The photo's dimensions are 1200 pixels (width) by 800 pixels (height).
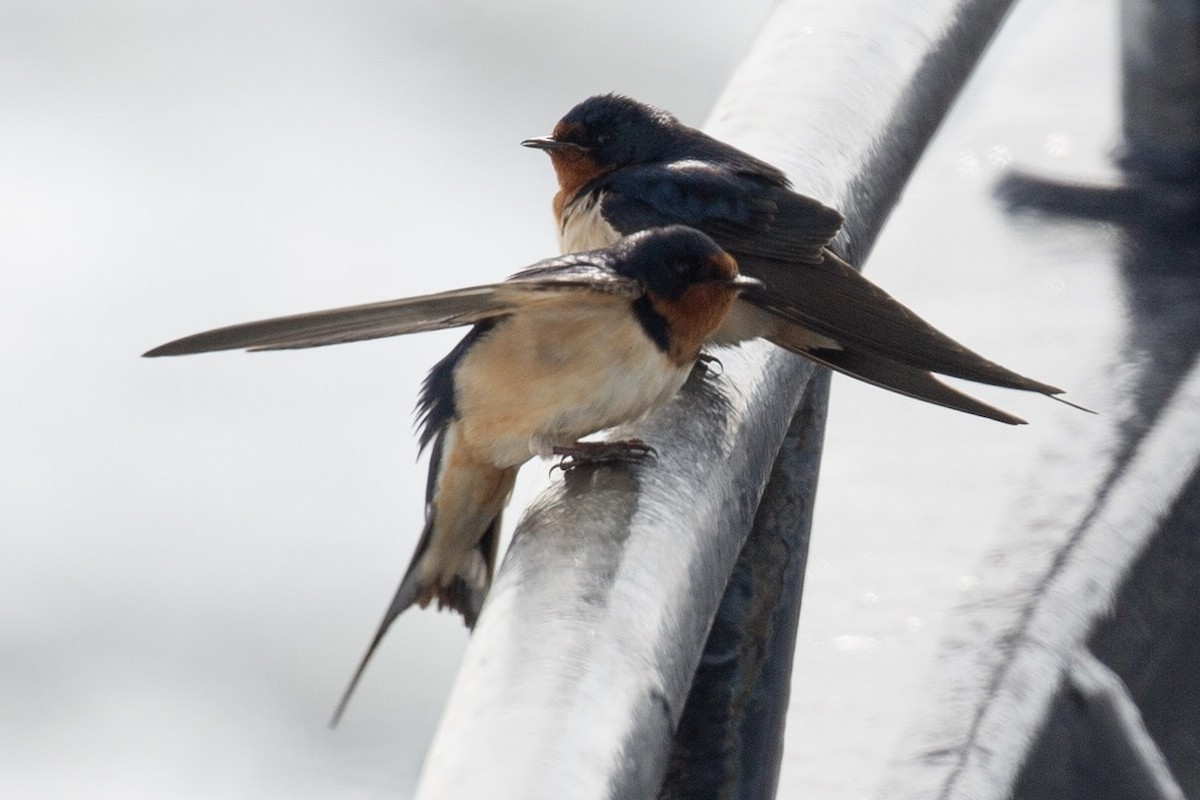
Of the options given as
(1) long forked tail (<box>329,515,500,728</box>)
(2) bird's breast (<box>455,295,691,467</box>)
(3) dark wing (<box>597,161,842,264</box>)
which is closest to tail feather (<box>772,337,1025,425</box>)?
(2) bird's breast (<box>455,295,691,467</box>)

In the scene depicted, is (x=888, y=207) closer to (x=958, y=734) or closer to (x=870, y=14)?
(x=870, y=14)

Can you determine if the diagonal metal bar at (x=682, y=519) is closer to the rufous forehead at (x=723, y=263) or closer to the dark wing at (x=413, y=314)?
the dark wing at (x=413, y=314)

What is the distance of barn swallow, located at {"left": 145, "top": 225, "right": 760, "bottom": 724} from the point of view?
4.62 ft

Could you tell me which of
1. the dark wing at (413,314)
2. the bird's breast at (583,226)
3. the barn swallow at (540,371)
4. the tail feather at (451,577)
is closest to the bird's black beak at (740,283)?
the barn swallow at (540,371)

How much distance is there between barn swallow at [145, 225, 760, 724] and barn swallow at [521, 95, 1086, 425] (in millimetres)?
56

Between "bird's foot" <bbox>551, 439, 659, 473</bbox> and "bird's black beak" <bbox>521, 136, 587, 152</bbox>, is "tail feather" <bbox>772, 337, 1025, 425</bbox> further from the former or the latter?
"bird's black beak" <bbox>521, 136, 587, 152</bbox>

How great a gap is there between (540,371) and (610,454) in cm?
49

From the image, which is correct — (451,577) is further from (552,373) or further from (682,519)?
(682,519)

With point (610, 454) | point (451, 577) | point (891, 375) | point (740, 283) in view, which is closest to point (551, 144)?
point (740, 283)

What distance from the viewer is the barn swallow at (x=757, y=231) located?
1313 mm

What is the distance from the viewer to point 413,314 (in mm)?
1154

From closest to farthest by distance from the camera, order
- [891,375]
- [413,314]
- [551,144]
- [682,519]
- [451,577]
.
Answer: [682,519] → [413,314] → [891,375] → [451,577] → [551,144]

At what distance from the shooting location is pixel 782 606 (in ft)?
3.37

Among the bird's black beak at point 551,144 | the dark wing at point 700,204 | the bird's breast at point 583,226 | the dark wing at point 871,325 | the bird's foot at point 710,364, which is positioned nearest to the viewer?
the bird's foot at point 710,364
